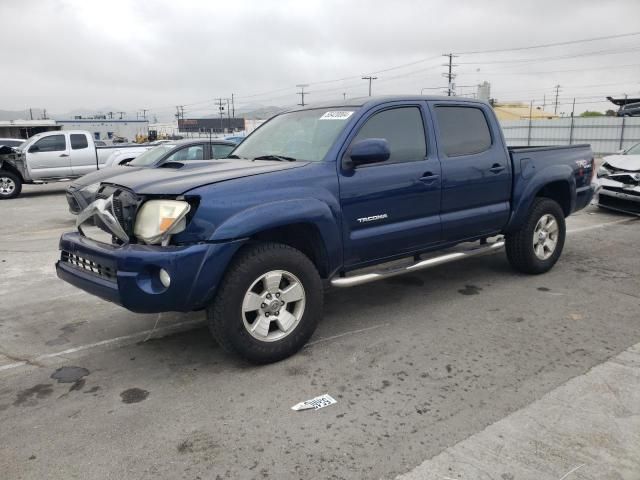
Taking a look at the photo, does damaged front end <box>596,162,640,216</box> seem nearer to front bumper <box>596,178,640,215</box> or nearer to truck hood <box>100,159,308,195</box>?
front bumper <box>596,178,640,215</box>

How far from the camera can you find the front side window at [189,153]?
1043 cm

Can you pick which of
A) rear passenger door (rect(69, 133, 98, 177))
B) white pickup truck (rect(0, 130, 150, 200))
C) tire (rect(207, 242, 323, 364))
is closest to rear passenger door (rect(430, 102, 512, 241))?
tire (rect(207, 242, 323, 364))

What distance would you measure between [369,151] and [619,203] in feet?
25.9

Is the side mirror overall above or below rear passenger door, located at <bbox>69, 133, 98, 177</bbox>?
above

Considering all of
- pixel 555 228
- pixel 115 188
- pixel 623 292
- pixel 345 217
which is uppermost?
pixel 115 188

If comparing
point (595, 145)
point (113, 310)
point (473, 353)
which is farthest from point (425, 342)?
point (595, 145)

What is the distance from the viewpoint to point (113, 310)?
5.01 metres

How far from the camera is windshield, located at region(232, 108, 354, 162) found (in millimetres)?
4254

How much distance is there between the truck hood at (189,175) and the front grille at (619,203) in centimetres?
802

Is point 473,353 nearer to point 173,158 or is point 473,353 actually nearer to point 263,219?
point 263,219

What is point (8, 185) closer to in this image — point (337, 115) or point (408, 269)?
point (337, 115)

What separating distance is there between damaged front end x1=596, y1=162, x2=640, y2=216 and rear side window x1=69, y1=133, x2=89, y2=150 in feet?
43.5

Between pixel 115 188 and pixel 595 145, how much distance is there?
32.5 meters

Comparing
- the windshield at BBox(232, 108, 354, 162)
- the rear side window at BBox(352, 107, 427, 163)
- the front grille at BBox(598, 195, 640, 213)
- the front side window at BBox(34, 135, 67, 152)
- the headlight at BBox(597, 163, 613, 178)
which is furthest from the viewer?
the front side window at BBox(34, 135, 67, 152)
